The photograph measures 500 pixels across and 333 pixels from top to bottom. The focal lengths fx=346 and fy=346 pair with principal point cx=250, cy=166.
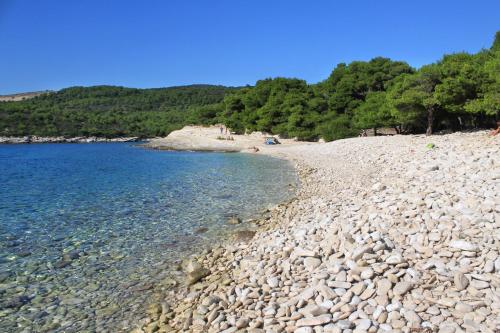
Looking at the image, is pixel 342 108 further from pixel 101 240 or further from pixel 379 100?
pixel 101 240

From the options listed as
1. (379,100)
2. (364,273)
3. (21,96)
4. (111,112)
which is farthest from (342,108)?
(21,96)

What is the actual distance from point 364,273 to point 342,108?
5369 centimetres

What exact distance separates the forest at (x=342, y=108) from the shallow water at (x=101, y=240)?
59.0ft

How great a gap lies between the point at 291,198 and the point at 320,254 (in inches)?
347

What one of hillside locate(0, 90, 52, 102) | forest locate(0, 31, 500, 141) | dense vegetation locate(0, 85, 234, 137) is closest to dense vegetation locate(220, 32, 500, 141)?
forest locate(0, 31, 500, 141)

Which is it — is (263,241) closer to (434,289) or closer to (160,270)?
(160,270)

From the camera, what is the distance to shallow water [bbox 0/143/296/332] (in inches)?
267

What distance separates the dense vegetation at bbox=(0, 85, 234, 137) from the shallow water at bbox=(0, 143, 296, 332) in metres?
73.7

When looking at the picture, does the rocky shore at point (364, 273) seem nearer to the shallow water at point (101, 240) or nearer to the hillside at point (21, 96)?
the shallow water at point (101, 240)

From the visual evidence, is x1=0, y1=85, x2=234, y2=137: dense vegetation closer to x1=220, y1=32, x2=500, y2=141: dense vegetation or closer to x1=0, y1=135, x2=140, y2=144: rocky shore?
x1=0, y1=135, x2=140, y2=144: rocky shore

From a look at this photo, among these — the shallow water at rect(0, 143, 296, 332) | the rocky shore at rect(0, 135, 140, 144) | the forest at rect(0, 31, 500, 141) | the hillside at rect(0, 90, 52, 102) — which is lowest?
Answer: the shallow water at rect(0, 143, 296, 332)

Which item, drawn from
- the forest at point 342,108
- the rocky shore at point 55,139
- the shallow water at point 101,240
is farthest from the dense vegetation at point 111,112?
the shallow water at point 101,240

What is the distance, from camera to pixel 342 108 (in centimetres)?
5675


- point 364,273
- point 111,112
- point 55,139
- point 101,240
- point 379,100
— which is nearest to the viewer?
point 364,273
